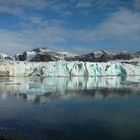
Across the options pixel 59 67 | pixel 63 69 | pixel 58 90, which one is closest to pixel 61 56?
pixel 63 69

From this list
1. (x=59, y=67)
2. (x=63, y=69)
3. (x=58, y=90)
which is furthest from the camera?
(x=63, y=69)

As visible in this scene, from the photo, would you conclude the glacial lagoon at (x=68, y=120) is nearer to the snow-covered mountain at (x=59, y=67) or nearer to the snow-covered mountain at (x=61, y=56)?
the snow-covered mountain at (x=59, y=67)

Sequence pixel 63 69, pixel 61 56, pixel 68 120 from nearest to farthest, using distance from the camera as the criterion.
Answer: pixel 68 120
pixel 63 69
pixel 61 56

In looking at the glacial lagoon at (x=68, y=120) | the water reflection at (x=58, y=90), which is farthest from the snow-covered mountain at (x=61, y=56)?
the glacial lagoon at (x=68, y=120)

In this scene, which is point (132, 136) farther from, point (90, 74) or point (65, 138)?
point (90, 74)

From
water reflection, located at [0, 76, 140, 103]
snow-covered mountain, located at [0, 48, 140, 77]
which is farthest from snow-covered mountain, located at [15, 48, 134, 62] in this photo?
water reflection, located at [0, 76, 140, 103]

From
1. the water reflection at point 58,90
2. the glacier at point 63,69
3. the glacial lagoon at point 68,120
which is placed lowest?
the glacial lagoon at point 68,120

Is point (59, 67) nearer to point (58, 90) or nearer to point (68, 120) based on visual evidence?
point (58, 90)

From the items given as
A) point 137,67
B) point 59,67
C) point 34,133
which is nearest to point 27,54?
point 59,67

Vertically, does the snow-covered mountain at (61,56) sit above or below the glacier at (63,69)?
above
